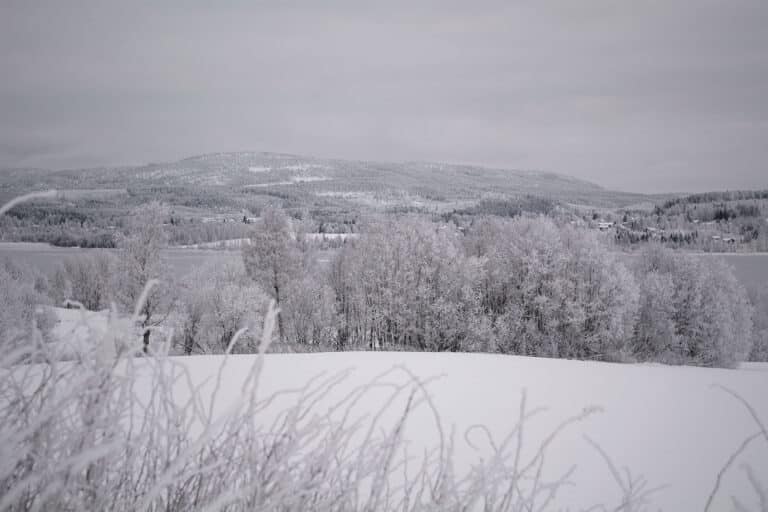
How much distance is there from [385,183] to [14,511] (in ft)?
354

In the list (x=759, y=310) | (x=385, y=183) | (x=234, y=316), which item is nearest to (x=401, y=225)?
(x=234, y=316)

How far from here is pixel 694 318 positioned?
27.7m

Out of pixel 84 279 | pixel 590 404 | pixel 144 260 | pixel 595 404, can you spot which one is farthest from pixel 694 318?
pixel 84 279

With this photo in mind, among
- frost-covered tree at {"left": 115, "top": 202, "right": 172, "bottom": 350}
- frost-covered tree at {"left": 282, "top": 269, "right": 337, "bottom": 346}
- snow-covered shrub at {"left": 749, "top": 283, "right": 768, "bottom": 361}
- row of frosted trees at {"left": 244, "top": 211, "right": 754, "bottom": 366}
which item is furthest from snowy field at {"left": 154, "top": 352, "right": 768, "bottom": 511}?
snow-covered shrub at {"left": 749, "top": 283, "right": 768, "bottom": 361}

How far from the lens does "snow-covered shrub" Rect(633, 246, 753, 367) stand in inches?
1063

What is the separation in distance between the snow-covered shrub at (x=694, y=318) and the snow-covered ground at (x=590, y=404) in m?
13.2

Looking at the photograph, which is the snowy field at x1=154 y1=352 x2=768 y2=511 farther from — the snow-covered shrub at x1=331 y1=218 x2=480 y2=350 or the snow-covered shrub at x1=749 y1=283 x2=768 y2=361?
the snow-covered shrub at x1=749 y1=283 x2=768 y2=361

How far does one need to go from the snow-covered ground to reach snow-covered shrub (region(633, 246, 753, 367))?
43.2ft

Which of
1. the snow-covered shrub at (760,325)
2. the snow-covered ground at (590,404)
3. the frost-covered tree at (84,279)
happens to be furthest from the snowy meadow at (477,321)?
the snow-covered shrub at (760,325)

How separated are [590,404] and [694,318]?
90.8 feet

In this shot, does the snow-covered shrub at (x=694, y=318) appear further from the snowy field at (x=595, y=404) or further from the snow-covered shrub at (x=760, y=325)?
the snowy field at (x=595, y=404)

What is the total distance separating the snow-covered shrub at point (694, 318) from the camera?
2700cm

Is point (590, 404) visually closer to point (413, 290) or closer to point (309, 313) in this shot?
point (413, 290)

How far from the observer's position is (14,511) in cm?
150
